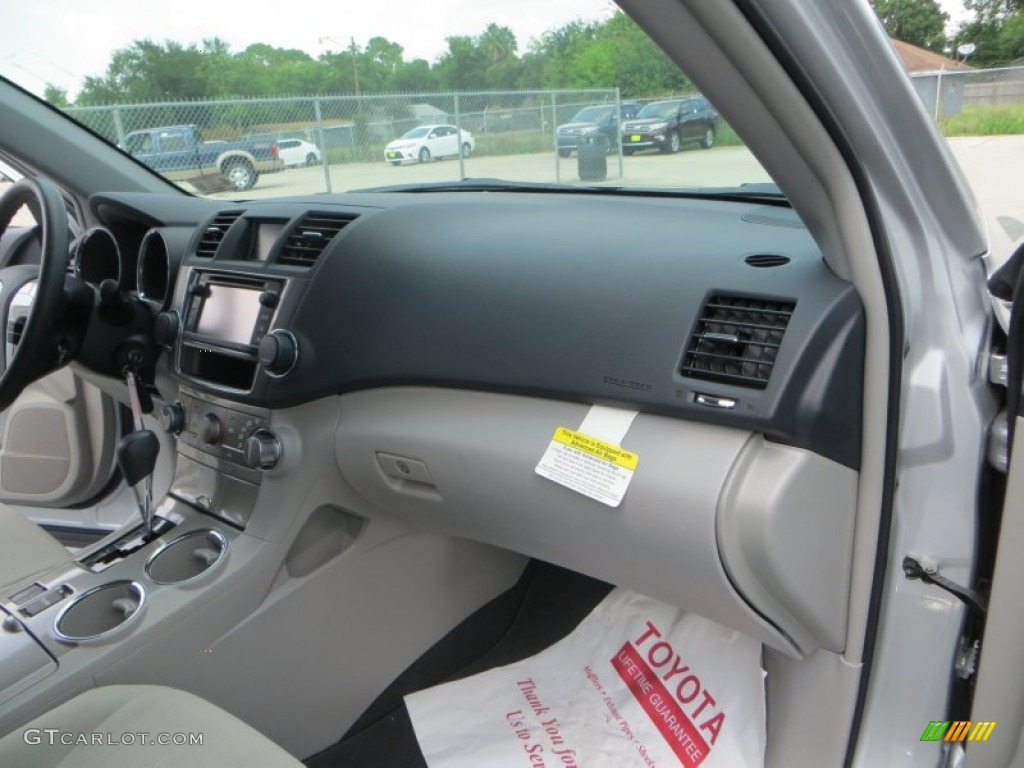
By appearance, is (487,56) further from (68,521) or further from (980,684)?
(68,521)

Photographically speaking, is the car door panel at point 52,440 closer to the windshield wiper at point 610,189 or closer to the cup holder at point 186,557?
the cup holder at point 186,557

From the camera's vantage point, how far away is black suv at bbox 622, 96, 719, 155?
4.78ft

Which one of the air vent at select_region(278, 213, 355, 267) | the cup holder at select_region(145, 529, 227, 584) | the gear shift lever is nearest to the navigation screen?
the air vent at select_region(278, 213, 355, 267)

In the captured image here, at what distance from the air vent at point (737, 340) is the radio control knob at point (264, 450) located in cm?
86

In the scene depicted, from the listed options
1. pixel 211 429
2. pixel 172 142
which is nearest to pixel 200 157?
pixel 172 142

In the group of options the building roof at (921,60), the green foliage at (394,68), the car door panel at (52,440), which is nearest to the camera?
the building roof at (921,60)

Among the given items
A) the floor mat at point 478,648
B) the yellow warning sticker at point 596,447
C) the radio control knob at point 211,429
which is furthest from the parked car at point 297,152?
the yellow warning sticker at point 596,447

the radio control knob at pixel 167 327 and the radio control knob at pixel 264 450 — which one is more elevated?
the radio control knob at pixel 167 327

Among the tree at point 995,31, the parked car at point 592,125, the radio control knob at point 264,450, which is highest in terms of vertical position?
the tree at point 995,31

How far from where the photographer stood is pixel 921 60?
108 centimetres

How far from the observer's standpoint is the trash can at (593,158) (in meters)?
1.97

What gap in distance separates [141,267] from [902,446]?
1.71 m

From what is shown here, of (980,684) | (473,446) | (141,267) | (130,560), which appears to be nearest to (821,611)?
(980,684)

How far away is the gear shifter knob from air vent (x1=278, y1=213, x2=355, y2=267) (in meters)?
0.44
